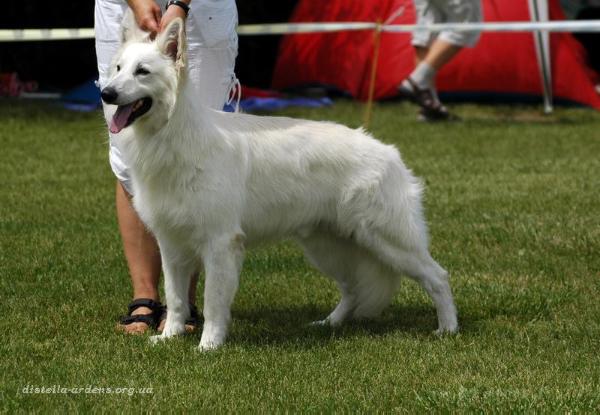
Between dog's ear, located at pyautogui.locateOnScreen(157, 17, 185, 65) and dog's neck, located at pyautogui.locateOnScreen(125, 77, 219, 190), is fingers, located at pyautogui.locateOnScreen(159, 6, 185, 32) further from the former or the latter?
dog's neck, located at pyautogui.locateOnScreen(125, 77, 219, 190)

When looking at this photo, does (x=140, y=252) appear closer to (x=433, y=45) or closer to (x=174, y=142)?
(x=174, y=142)

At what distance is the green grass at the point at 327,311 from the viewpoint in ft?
13.1

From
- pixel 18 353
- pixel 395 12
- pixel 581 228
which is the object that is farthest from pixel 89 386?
pixel 395 12

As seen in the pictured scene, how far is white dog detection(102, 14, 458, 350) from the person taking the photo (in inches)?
174

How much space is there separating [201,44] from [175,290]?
1090 mm

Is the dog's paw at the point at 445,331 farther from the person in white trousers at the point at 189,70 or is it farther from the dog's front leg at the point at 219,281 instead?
the person in white trousers at the point at 189,70

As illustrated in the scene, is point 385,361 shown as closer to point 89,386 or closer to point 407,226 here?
point 407,226

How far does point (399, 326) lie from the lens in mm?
5148

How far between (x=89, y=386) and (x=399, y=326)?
5.35ft

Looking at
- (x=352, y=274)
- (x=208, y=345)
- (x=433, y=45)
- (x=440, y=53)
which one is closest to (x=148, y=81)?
(x=208, y=345)

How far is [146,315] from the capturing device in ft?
16.7

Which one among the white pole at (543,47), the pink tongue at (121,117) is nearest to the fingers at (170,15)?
the pink tongue at (121,117)

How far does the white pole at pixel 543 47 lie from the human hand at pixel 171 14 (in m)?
8.04

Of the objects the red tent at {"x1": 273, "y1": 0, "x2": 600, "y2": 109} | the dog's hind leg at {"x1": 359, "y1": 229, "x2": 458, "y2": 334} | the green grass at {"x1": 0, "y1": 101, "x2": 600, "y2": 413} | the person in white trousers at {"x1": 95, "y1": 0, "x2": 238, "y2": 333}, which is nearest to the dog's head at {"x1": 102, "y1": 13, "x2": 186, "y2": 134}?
the person in white trousers at {"x1": 95, "y1": 0, "x2": 238, "y2": 333}
